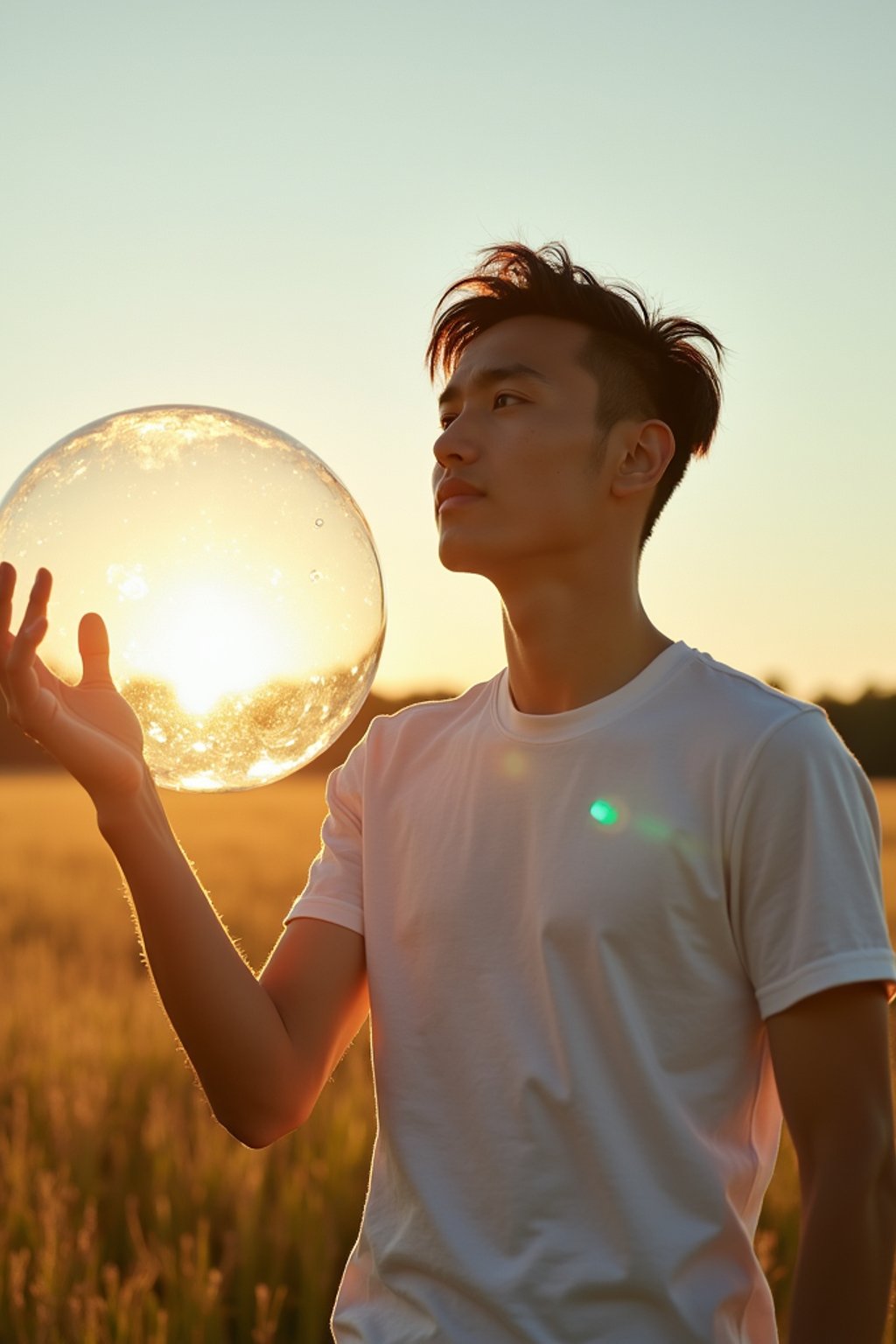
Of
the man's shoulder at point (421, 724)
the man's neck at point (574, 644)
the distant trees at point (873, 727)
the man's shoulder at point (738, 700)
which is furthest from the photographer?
the distant trees at point (873, 727)

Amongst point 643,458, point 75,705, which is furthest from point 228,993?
point 643,458

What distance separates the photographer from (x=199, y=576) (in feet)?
7.09

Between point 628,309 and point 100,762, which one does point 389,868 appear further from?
point 628,309

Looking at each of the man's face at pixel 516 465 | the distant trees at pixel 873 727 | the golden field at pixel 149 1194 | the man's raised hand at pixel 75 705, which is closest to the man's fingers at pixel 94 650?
the man's raised hand at pixel 75 705

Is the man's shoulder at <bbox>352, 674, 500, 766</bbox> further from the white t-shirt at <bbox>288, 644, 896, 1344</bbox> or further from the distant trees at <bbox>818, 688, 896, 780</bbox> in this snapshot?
the distant trees at <bbox>818, 688, 896, 780</bbox>

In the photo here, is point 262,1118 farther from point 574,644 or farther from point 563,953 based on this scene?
point 574,644

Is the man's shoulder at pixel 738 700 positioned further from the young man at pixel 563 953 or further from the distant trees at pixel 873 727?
the distant trees at pixel 873 727

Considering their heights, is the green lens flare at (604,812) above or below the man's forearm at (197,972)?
above

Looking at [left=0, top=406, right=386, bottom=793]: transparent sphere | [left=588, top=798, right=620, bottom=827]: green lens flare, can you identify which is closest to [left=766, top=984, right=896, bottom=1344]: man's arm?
[left=588, top=798, right=620, bottom=827]: green lens flare

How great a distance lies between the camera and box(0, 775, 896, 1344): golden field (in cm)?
343

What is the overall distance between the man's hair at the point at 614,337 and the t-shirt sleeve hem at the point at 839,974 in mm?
985

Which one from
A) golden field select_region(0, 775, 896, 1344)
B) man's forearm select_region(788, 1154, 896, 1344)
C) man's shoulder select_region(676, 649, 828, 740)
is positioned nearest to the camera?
man's forearm select_region(788, 1154, 896, 1344)

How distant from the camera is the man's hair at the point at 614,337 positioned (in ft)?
8.25

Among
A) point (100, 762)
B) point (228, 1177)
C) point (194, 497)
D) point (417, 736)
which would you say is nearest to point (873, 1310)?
point (417, 736)
